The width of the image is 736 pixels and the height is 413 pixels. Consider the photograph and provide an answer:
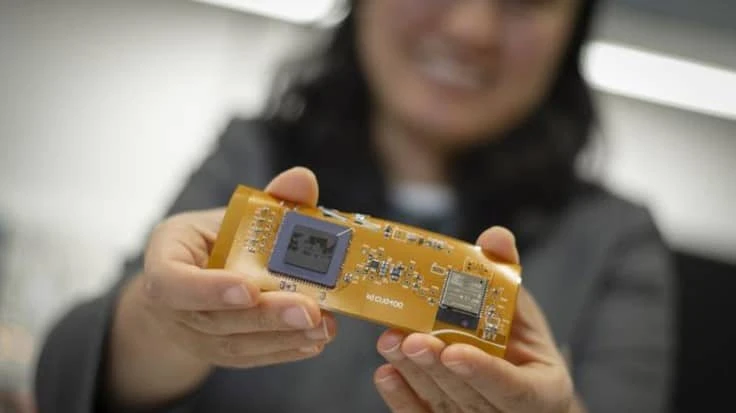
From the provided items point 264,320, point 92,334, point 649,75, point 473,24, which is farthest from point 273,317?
point 649,75

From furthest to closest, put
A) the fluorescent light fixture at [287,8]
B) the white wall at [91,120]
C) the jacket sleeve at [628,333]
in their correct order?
the white wall at [91,120] < the fluorescent light fixture at [287,8] < the jacket sleeve at [628,333]

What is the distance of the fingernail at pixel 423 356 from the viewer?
1.14ft

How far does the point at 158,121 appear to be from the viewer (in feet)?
3.61

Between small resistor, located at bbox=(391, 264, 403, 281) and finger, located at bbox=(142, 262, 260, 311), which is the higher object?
small resistor, located at bbox=(391, 264, 403, 281)

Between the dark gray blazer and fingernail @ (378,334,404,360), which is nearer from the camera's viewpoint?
fingernail @ (378,334,404,360)

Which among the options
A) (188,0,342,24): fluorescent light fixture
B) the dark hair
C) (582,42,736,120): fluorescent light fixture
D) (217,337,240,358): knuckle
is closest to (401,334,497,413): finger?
(217,337,240,358): knuckle

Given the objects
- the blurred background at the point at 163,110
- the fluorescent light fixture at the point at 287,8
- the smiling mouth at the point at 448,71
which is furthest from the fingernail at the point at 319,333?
the blurred background at the point at 163,110

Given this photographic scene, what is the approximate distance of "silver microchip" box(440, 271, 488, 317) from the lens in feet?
1.28

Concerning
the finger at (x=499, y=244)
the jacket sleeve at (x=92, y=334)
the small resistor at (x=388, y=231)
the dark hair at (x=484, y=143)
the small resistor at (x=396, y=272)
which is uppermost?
the dark hair at (x=484, y=143)

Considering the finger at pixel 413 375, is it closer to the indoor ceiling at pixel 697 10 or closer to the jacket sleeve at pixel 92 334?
the jacket sleeve at pixel 92 334

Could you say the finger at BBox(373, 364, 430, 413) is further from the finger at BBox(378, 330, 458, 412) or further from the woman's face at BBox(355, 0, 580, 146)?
the woman's face at BBox(355, 0, 580, 146)

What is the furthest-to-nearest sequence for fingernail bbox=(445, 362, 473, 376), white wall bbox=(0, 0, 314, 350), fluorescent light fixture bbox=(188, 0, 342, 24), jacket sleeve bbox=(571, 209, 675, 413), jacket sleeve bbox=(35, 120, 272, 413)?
1. white wall bbox=(0, 0, 314, 350)
2. fluorescent light fixture bbox=(188, 0, 342, 24)
3. jacket sleeve bbox=(571, 209, 675, 413)
4. jacket sleeve bbox=(35, 120, 272, 413)
5. fingernail bbox=(445, 362, 473, 376)

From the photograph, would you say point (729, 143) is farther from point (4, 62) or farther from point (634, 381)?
point (4, 62)

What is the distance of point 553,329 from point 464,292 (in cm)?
17
